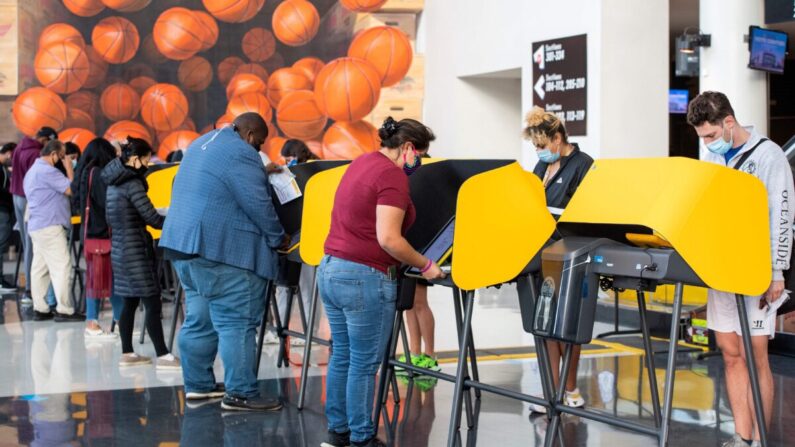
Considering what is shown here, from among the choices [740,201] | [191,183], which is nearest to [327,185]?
[191,183]

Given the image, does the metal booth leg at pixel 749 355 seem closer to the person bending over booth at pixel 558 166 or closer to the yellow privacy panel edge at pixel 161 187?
the person bending over booth at pixel 558 166

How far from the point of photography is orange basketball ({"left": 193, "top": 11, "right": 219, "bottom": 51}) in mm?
13250

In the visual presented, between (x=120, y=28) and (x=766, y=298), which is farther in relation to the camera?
(x=120, y=28)

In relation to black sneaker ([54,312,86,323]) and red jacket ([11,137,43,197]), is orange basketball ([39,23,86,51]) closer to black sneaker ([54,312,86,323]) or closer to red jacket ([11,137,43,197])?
red jacket ([11,137,43,197])

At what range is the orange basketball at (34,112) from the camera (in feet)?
41.7

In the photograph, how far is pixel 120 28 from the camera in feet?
42.8

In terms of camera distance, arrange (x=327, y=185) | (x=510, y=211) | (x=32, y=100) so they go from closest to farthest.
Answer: (x=510, y=211), (x=327, y=185), (x=32, y=100)

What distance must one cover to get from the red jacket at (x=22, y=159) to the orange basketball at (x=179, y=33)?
3590mm

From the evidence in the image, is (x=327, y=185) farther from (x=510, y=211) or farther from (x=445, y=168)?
(x=510, y=211)

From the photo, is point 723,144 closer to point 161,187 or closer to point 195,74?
point 161,187

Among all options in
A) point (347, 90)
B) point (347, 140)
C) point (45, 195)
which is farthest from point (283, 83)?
point (45, 195)

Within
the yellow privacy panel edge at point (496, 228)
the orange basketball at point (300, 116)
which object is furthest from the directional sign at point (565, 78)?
the yellow privacy panel edge at point (496, 228)

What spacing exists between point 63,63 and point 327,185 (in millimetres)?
8552

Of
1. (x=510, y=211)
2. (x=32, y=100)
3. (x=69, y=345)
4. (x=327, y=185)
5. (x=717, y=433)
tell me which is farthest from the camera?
(x=32, y=100)
